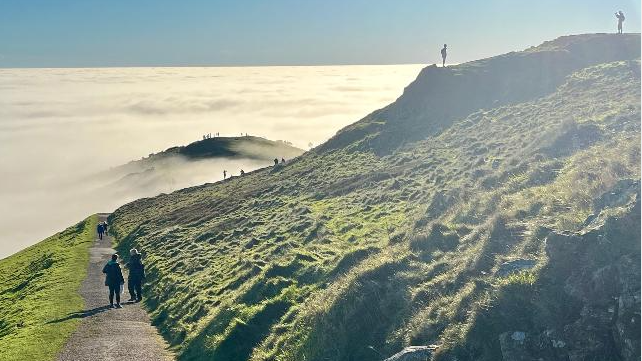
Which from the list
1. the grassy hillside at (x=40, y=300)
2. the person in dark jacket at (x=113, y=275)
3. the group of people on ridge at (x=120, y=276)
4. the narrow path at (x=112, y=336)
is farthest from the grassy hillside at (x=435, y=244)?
the grassy hillside at (x=40, y=300)

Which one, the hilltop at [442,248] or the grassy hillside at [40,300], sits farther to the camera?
the grassy hillside at [40,300]

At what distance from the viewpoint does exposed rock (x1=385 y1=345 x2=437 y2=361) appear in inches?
462

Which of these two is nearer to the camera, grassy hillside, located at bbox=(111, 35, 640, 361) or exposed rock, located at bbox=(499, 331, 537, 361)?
exposed rock, located at bbox=(499, 331, 537, 361)

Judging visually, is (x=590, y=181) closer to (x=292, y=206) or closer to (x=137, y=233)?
(x=292, y=206)

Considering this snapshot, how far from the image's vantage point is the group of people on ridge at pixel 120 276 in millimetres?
23828

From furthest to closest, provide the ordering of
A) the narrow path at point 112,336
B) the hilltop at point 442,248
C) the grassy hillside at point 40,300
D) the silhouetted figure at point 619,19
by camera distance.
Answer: the silhouetted figure at point 619,19, the grassy hillside at point 40,300, the narrow path at point 112,336, the hilltop at point 442,248

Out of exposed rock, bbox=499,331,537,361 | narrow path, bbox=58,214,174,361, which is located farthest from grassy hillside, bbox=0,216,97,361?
exposed rock, bbox=499,331,537,361

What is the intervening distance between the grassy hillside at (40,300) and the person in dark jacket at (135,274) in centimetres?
262

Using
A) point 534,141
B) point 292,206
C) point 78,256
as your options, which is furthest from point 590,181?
point 78,256

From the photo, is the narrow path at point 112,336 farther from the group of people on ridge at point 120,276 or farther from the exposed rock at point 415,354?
the exposed rock at point 415,354

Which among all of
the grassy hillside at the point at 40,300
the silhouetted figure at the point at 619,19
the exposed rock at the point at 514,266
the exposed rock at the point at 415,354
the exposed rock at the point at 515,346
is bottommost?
the grassy hillside at the point at 40,300

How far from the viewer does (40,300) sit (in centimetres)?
2938

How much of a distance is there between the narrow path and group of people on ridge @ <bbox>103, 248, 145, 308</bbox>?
0.55 m

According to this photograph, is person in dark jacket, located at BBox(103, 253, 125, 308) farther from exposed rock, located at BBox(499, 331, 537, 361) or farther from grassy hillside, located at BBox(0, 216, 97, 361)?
exposed rock, located at BBox(499, 331, 537, 361)
